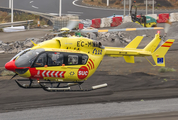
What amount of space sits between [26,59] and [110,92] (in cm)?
518

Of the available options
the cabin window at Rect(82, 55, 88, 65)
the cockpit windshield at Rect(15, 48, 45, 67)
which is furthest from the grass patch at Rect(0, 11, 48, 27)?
the cockpit windshield at Rect(15, 48, 45, 67)

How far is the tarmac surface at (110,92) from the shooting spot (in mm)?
13195

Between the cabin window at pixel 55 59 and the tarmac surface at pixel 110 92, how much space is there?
209 cm

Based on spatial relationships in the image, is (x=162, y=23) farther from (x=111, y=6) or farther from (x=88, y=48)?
(x=88, y=48)

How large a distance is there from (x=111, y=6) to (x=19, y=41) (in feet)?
95.6

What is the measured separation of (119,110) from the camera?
12102mm

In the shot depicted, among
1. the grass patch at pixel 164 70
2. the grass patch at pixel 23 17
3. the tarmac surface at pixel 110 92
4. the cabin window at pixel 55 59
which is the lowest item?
the tarmac surface at pixel 110 92

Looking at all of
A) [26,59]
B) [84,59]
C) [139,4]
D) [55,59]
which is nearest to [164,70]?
[84,59]

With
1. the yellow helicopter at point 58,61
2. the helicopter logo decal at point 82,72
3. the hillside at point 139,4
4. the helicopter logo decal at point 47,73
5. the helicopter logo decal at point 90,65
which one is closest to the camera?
the yellow helicopter at point 58,61

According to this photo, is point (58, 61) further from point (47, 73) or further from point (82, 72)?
point (82, 72)

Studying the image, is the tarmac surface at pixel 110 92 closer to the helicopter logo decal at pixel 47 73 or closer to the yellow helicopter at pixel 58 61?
the yellow helicopter at pixel 58 61

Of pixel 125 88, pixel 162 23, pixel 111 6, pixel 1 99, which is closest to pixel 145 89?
pixel 125 88

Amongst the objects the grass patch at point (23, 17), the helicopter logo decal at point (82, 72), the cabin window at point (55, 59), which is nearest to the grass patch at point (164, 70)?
the helicopter logo decal at point (82, 72)

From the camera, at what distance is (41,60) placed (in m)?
12.2
